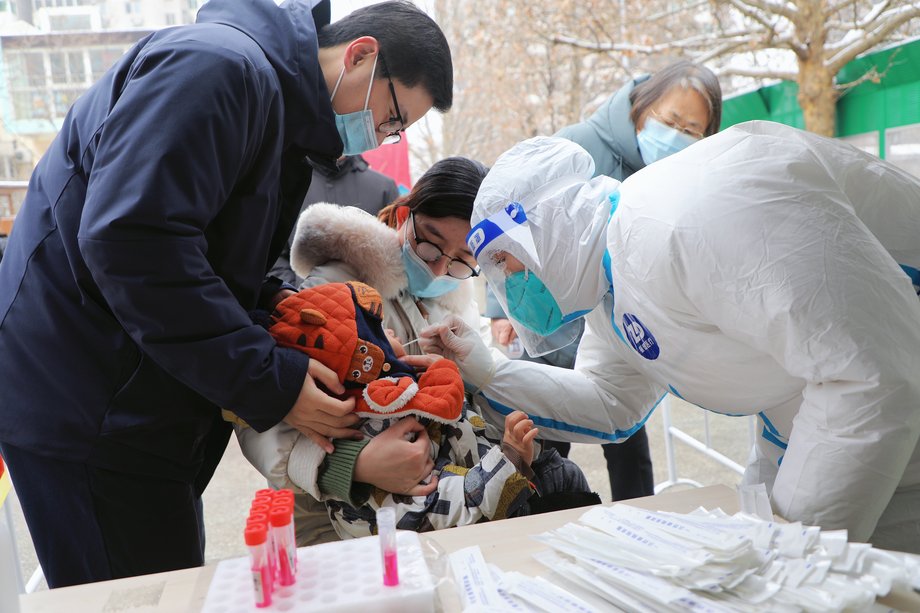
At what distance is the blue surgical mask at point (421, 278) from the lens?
1.94m

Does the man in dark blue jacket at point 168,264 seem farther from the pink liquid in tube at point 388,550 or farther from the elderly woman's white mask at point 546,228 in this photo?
the pink liquid in tube at point 388,550

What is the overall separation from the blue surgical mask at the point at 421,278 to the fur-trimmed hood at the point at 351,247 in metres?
0.03

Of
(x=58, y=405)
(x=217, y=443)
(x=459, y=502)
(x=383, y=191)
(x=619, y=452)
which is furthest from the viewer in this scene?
(x=383, y=191)

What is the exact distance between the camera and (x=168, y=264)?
1104mm

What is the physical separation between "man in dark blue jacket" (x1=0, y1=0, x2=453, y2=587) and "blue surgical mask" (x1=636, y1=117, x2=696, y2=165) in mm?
1281

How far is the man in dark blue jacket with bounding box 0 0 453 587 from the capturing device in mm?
1108

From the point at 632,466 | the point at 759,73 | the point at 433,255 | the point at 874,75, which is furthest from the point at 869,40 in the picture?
the point at 433,255

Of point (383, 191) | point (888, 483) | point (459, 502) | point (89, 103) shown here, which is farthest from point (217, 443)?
point (383, 191)

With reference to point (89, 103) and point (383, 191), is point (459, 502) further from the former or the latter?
point (383, 191)

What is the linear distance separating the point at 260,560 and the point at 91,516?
0.67m

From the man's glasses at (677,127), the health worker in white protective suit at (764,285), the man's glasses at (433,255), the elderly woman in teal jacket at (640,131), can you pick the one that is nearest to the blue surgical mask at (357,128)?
the health worker in white protective suit at (764,285)

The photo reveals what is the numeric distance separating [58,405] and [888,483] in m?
1.43

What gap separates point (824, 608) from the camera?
31.5 inches

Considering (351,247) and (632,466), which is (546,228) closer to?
(351,247)
